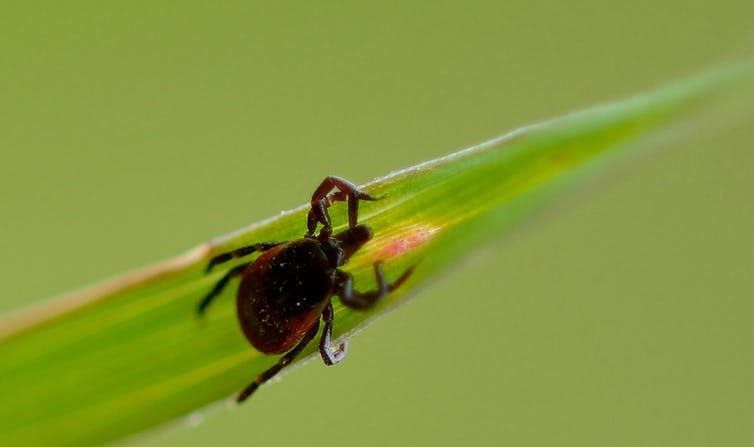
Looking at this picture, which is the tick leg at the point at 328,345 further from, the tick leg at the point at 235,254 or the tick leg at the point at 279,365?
the tick leg at the point at 235,254

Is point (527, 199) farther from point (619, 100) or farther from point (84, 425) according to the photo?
point (84, 425)

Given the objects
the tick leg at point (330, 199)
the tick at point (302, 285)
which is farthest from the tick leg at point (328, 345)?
the tick leg at point (330, 199)

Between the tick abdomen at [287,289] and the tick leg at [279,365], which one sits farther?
the tick abdomen at [287,289]

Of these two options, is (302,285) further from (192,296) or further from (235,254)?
(192,296)

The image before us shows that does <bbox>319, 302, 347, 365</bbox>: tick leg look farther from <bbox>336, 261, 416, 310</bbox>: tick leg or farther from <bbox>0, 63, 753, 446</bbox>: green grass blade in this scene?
<bbox>0, 63, 753, 446</bbox>: green grass blade

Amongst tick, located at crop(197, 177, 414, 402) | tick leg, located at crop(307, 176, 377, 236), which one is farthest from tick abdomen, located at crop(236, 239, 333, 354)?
tick leg, located at crop(307, 176, 377, 236)

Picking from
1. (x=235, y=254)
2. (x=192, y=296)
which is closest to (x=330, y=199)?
(x=235, y=254)
